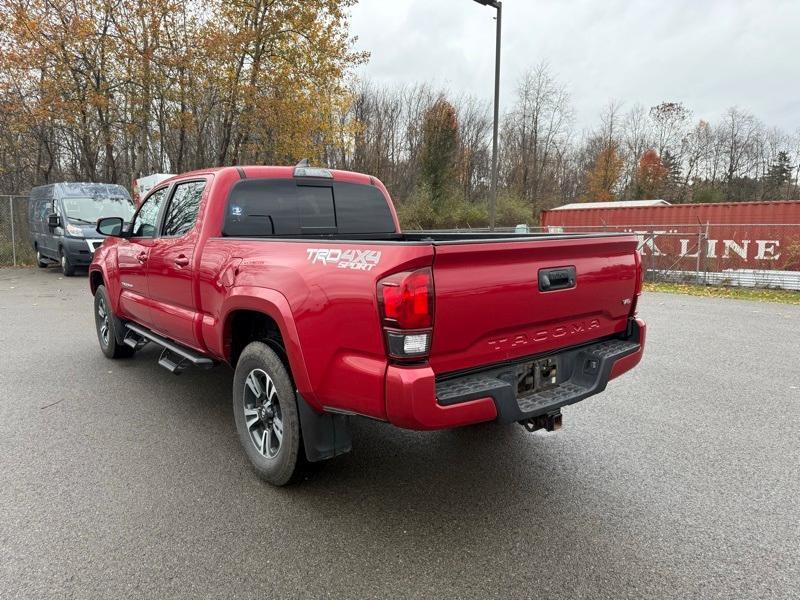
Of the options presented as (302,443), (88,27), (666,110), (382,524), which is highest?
(666,110)

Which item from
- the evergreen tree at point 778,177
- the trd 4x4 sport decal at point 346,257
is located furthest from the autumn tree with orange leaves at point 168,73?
the evergreen tree at point 778,177

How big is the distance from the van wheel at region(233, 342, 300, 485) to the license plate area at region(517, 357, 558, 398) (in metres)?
1.25

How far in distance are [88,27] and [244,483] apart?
18.3 meters

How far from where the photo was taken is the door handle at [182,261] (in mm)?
3891

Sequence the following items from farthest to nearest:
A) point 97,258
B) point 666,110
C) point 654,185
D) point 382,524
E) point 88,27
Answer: point 666,110
point 654,185
point 88,27
point 97,258
point 382,524

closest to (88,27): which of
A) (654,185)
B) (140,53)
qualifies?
(140,53)

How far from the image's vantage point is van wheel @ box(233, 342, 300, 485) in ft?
9.70

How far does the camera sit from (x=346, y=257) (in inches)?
99.9

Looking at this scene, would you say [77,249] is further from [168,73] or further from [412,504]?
[412,504]

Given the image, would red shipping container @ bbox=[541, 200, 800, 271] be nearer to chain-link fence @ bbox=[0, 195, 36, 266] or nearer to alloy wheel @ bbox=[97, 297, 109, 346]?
alloy wheel @ bbox=[97, 297, 109, 346]

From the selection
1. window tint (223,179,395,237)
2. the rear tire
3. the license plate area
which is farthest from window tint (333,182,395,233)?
the rear tire

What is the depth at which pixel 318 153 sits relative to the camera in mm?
21984

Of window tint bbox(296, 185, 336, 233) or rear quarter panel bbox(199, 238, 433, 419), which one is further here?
window tint bbox(296, 185, 336, 233)

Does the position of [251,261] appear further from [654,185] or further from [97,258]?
[654,185]
